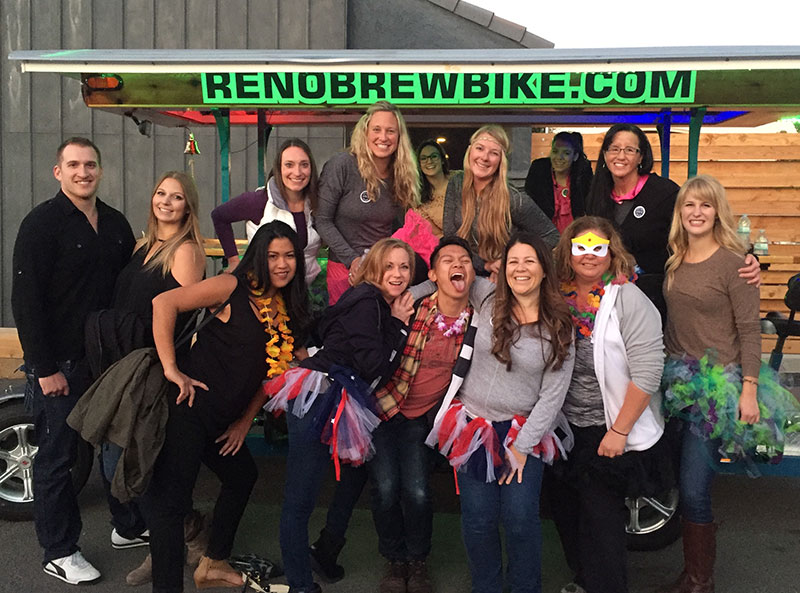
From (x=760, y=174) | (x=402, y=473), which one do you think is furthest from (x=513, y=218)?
(x=760, y=174)

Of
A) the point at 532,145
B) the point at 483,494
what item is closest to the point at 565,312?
the point at 483,494

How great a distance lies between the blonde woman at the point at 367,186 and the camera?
391 cm

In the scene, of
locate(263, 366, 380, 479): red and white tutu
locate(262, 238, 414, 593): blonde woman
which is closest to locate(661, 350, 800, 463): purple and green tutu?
locate(262, 238, 414, 593): blonde woman

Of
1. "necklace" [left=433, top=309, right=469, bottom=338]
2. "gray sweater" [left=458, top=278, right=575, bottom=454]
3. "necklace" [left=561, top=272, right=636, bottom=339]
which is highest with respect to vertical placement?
"necklace" [left=561, top=272, right=636, bottom=339]

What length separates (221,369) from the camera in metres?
3.29

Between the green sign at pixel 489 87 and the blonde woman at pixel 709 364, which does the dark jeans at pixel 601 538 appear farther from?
the green sign at pixel 489 87

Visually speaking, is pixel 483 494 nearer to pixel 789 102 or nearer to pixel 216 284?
pixel 216 284

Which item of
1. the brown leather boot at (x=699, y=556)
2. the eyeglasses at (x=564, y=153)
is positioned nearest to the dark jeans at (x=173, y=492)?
the brown leather boot at (x=699, y=556)

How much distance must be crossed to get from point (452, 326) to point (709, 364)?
1.15 meters

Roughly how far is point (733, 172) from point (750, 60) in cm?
538

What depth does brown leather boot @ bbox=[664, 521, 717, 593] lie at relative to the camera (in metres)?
3.35

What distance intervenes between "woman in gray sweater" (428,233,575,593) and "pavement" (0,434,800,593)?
0.68m

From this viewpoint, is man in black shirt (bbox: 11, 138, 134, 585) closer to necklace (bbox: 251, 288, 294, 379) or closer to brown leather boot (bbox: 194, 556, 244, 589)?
brown leather boot (bbox: 194, 556, 244, 589)

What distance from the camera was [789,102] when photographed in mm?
4328
